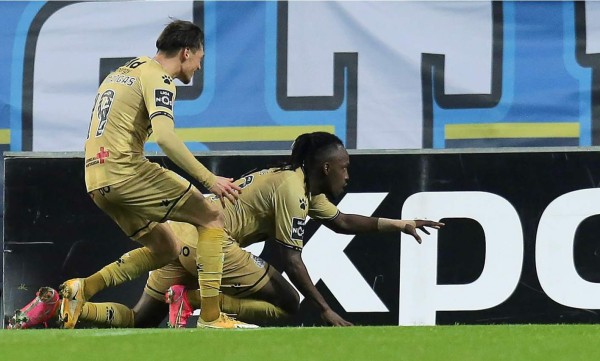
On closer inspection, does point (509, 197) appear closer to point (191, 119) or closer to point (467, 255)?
point (467, 255)

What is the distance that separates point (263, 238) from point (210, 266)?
2.59 feet

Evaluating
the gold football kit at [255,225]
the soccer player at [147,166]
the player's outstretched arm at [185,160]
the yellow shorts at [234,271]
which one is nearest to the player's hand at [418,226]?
the gold football kit at [255,225]

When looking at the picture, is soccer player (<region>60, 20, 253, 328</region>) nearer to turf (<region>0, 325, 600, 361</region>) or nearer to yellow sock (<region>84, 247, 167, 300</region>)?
yellow sock (<region>84, 247, 167, 300</region>)

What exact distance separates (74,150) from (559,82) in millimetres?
3461

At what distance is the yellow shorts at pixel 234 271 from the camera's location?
7.93 meters

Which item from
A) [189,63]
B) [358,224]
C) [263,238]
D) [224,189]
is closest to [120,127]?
[189,63]

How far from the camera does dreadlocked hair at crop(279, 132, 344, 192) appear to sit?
8.13 m

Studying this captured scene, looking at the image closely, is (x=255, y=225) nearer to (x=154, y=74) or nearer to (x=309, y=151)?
(x=309, y=151)

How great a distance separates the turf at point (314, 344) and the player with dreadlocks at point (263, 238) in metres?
1.18

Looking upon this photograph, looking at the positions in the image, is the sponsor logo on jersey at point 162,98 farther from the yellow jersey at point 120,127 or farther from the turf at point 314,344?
the turf at point 314,344

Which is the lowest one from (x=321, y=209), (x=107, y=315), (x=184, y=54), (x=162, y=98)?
(x=107, y=315)

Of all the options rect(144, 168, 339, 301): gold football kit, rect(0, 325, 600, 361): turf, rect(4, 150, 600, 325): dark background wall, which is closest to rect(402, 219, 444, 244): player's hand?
rect(144, 168, 339, 301): gold football kit

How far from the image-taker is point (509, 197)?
9.30 meters

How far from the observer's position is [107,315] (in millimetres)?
8156
